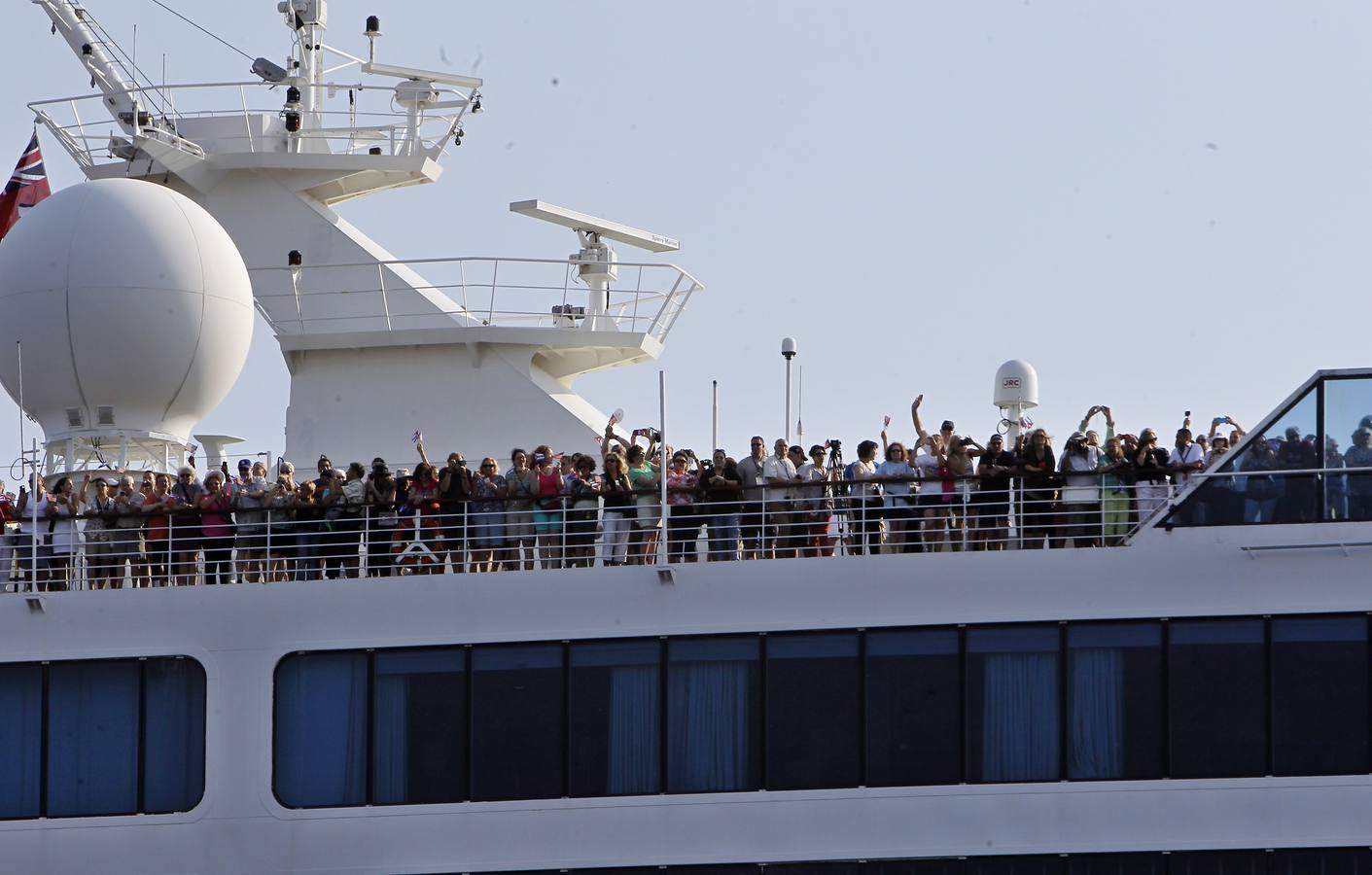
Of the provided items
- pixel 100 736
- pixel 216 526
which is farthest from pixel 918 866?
pixel 100 736

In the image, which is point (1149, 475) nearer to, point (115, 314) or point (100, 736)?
point (100, 736)

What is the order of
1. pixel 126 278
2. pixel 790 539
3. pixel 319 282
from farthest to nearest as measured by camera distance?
pixel 319 282
pixel 126 278
pixel 790 539

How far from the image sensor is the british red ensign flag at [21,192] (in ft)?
93.0

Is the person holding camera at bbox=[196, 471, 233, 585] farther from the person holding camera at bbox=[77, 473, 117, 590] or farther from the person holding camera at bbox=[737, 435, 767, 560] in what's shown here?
the person holding camera at bbox=[737, 435, 767, 560]

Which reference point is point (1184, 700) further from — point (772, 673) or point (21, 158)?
point (21, 158)

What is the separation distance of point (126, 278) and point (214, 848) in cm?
780

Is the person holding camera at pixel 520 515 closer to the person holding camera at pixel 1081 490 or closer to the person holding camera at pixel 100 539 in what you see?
the person holding camera at pixel 100 539

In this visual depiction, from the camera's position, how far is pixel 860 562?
1806 cm

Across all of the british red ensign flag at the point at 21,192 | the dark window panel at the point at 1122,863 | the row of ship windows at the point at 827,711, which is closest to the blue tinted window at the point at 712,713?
the row of ship windows at the point at 827,711

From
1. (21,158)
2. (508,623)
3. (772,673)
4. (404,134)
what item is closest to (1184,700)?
(772,673)

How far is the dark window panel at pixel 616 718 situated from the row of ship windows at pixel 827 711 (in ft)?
0.04

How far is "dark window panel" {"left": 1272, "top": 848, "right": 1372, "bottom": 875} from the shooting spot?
1706 cm

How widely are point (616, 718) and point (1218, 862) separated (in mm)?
5151

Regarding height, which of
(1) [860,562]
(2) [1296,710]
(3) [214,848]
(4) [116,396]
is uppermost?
(4) [116,396]
